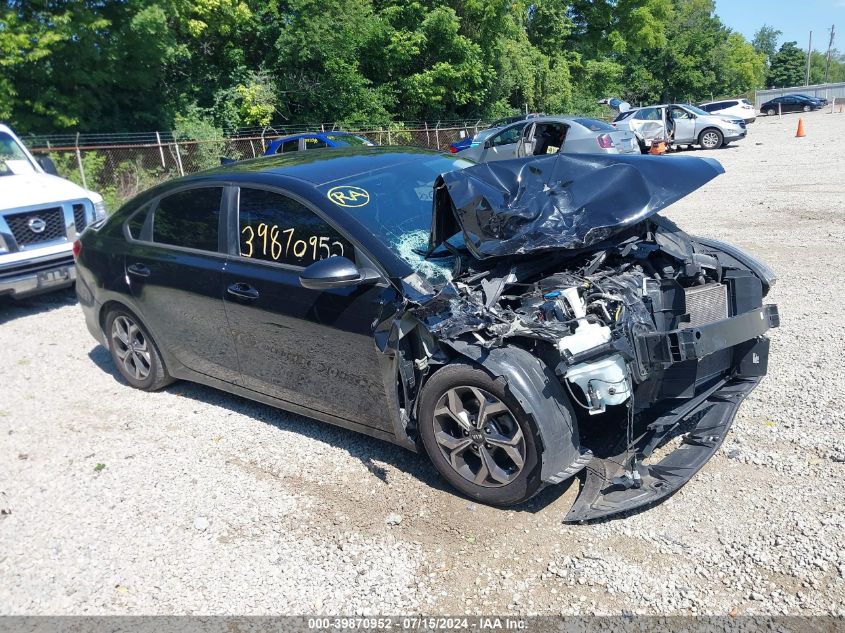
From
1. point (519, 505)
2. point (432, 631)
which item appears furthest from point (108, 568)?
point (519, 505)

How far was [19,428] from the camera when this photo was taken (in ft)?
16.9

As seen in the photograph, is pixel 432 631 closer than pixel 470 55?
Yes

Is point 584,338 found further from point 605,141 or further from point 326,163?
point 605,141

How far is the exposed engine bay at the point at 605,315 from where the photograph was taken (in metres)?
3.32

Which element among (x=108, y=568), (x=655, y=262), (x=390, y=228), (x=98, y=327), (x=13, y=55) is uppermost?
(x=13, y=55)

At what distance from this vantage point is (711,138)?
24.4m

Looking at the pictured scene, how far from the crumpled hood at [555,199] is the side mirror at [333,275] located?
19.4 inches

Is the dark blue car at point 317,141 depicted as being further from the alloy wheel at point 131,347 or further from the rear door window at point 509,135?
the alloy wheel at point 131,347

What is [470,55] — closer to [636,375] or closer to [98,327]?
[98,327]

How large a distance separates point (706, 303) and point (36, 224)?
7.67 metres

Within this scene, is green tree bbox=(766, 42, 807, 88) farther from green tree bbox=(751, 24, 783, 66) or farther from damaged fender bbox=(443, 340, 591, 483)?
damaged fender bbox=(443, 340, 591, 483)

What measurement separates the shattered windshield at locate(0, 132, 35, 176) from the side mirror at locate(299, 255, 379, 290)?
23.8 ft

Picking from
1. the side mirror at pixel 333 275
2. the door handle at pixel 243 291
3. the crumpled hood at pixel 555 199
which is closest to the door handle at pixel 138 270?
the door handle at pixel 243 291

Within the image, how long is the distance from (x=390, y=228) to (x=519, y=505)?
1.71 meters
